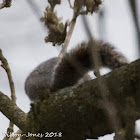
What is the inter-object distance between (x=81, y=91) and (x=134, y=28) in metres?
0.85

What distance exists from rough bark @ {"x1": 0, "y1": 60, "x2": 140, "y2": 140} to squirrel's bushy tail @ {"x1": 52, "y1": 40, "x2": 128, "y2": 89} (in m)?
0.57

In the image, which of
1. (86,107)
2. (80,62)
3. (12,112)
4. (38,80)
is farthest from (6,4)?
(86,107)

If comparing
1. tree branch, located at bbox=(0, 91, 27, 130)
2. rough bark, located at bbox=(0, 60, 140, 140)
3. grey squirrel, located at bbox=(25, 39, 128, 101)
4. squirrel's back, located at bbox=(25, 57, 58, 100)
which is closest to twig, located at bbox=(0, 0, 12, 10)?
grey squirrel, located at bbox=(25, 39, 128, 101)

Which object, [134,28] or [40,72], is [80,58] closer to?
[40,72]

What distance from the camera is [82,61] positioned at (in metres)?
2.11

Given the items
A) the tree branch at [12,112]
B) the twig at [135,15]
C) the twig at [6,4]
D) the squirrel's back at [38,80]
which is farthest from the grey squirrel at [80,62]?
the twig at [135,15]

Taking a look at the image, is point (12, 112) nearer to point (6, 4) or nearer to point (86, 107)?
point (86, 107)

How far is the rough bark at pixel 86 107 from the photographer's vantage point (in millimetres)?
Result: 1171

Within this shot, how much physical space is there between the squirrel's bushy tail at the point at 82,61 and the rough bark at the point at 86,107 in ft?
1.88

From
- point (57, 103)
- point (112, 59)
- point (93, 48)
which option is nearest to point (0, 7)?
point (112, 59)

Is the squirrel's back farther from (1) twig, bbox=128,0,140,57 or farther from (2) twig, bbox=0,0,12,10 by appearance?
(1) twig, bbox=128,0,140,57

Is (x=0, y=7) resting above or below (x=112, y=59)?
above

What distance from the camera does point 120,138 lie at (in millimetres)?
643

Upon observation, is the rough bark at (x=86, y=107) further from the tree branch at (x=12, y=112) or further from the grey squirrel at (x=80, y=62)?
the grey squirrel at (x=80, y=62)
